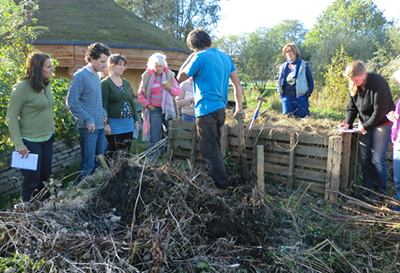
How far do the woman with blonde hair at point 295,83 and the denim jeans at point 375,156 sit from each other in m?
1.53

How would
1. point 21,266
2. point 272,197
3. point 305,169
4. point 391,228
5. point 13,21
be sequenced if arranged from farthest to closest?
point 13,21 → point 305,169 → point 272,197 → point 391,228 → point 21,266

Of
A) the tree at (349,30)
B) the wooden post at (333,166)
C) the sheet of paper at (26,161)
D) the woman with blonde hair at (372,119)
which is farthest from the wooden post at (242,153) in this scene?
the tree at (349,30)

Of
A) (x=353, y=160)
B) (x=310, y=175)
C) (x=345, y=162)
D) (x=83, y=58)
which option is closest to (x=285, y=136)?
(x=310, y=175)

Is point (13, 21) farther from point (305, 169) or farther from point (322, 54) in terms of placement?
point (322, 54)

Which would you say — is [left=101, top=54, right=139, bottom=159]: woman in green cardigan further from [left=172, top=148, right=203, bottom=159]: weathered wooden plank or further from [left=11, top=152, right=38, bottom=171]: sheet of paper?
[left=11, top=152, right=38, bottom=171]: sheet of paper

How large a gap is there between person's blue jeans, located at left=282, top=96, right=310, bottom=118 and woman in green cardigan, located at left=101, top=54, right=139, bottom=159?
2838 millimetres

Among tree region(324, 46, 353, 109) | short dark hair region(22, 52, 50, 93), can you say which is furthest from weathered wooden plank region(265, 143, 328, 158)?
tree region(324, 46, 353, 109)

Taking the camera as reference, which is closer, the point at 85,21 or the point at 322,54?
the point at 85,21

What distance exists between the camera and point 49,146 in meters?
3.53

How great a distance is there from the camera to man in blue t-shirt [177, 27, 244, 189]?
3.64m

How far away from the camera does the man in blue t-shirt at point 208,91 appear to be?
3636 millimetres

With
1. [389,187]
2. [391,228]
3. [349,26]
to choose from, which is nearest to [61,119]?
[391,228]

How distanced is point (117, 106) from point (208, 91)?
163cm

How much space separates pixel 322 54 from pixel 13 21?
73.1 ft
